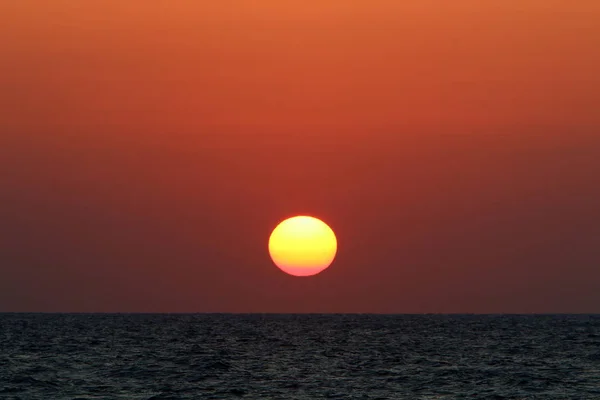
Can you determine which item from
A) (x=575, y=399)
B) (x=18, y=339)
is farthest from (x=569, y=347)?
(x=18, y=339)

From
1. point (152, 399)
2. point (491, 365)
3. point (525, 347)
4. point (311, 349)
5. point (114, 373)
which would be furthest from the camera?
point (525, 347)

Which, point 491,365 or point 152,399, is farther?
point 491,365

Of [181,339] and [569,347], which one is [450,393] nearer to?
[569,347]

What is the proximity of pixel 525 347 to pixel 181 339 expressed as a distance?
4205 cm

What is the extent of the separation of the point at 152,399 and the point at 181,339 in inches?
2634

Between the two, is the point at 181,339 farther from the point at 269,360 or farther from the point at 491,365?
the point at 491,365

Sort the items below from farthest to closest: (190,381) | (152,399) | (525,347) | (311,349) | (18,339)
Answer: (18,339)
(525,347)
(311,349)
(190,381)
(152,399)

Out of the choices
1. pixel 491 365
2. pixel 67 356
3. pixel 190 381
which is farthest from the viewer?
pixel 67 356

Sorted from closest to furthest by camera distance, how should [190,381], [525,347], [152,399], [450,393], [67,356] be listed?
[152,399] → [450,393] → [190,381] → [67,356] → [525,347]

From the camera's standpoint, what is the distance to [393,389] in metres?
59.9

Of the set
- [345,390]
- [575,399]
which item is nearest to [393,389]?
[345,390]

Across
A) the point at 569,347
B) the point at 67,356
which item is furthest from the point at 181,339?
the point at 569,347

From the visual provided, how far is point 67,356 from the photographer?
8456 cm

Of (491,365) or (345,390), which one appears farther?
(491,365)
